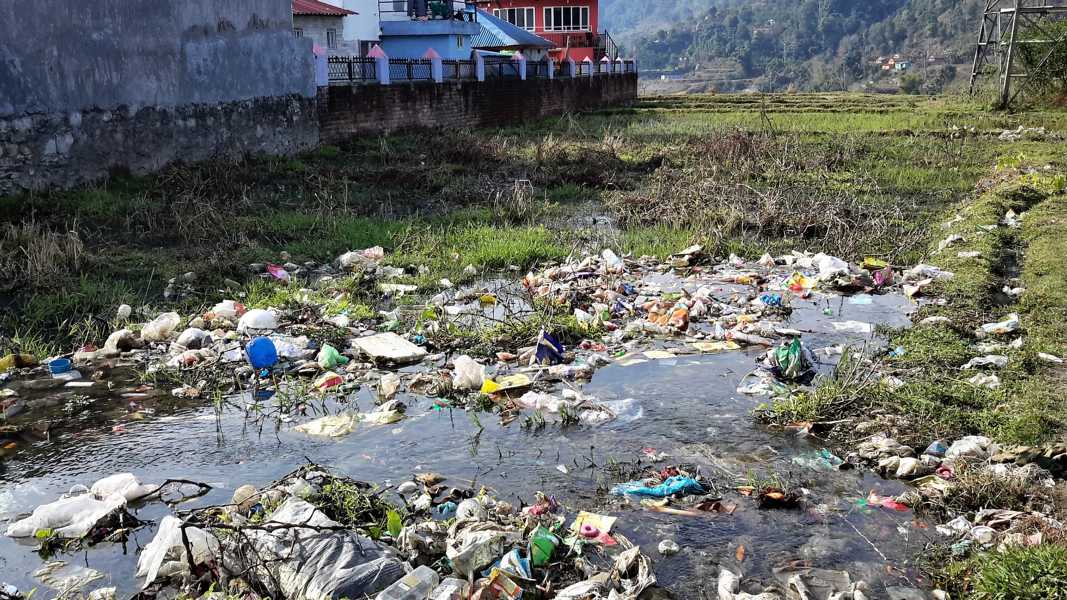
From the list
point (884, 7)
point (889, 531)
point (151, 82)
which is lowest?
point (889, 531)

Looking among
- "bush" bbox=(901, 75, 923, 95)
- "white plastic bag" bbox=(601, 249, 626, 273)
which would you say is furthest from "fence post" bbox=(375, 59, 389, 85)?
"bush" bbox=(901, 75, 923, 95)

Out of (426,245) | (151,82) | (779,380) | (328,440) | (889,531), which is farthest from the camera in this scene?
(151,82)

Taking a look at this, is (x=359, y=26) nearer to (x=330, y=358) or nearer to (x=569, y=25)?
(x=569, y=25)

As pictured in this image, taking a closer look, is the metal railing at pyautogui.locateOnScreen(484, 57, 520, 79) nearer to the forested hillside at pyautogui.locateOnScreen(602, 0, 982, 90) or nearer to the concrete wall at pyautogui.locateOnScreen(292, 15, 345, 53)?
the concrete wall at pyautogui.locateOnScreen(292, 15, 345, 53)

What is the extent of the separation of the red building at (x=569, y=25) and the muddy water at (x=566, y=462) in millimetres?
33519

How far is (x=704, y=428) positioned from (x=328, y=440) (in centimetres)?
180

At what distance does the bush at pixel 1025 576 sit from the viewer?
250 centimetres

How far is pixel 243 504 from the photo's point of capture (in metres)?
3.13

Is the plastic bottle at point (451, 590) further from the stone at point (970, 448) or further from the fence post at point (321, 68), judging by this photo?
the fence post at point (321, 68)

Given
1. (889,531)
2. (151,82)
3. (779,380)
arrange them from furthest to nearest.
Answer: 1. (151,82)
2. (779,380)
3. (889,531)

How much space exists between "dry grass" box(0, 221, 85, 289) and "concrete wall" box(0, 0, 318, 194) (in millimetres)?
2181

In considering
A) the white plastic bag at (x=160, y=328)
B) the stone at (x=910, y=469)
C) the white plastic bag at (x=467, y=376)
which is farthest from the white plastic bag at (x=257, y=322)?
the stone at (x=910, y=469)

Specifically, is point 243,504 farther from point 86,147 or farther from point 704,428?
point 86,147

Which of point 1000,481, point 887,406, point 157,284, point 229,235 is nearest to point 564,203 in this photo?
point 229,235
